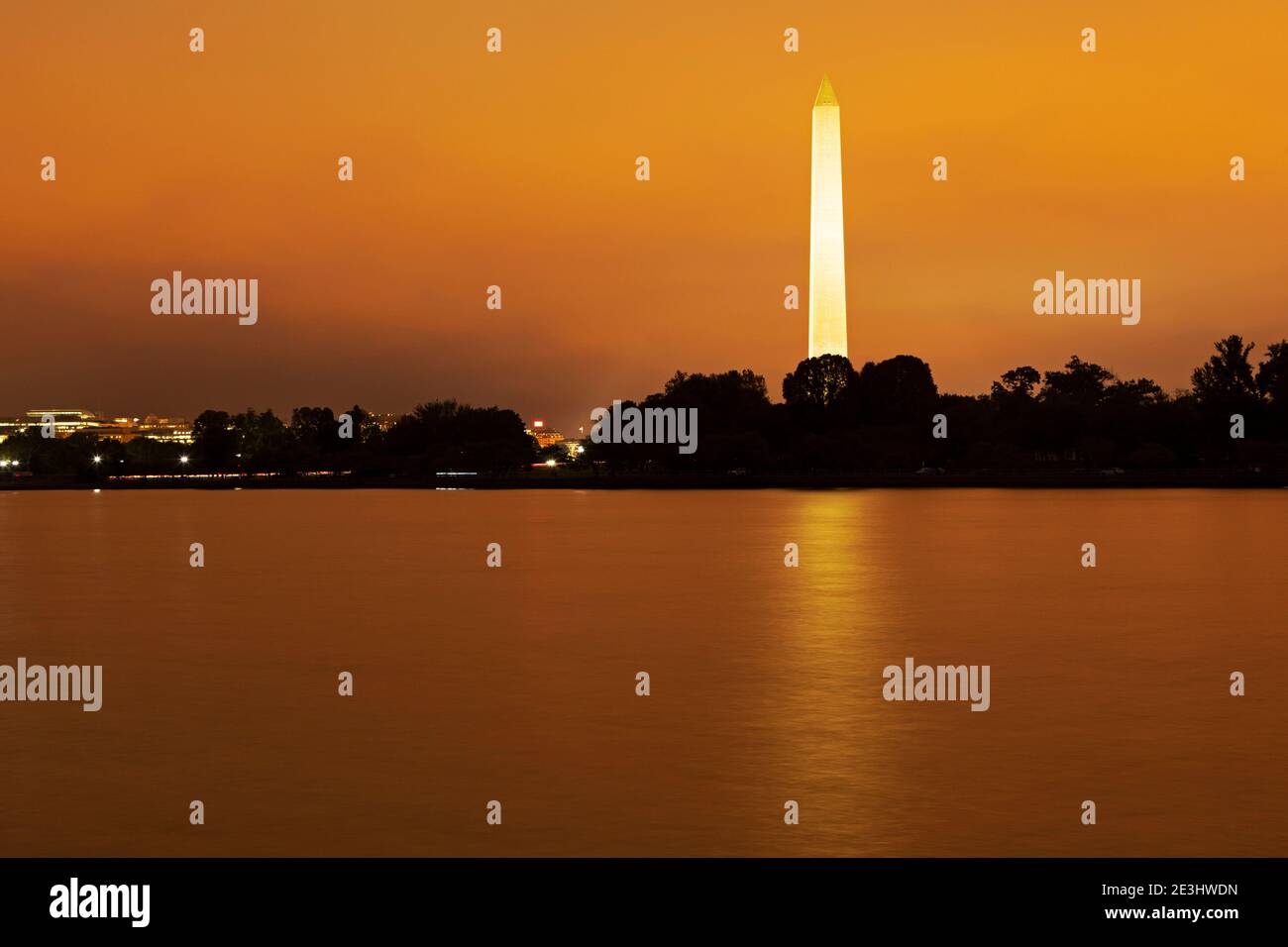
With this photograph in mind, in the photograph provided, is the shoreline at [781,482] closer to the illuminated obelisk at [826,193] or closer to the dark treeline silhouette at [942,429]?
the dark treeline silhouette at [942,429]

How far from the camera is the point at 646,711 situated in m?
20.3

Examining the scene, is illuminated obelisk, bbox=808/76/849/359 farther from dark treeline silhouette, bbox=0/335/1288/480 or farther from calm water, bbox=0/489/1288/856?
calm water, bbox=0/489/1288/856

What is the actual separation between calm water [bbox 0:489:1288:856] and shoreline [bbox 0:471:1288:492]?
98.6 metres

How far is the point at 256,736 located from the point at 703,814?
651 cm

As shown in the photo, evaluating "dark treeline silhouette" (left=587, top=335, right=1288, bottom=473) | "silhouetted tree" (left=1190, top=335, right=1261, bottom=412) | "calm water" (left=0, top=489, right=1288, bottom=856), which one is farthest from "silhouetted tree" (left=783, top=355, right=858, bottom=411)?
"calm water" (left=0, top=489, right=1288, bottom=856)

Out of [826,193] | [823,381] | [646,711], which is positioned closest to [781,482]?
[823,381]

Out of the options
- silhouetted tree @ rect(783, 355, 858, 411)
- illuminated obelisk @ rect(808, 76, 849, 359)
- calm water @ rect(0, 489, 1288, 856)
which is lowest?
calm water @ rect(0, 489, 1288, 856)

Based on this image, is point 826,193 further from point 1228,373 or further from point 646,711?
point 646,711

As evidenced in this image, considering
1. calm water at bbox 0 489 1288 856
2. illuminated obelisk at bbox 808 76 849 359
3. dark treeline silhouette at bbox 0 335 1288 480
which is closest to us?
calm water at bbox 0 489 1288 856

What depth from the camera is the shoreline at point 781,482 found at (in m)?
144

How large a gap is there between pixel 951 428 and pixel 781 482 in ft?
71.8

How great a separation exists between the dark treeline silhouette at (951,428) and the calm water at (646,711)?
4460 inches

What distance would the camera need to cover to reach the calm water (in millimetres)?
14000
